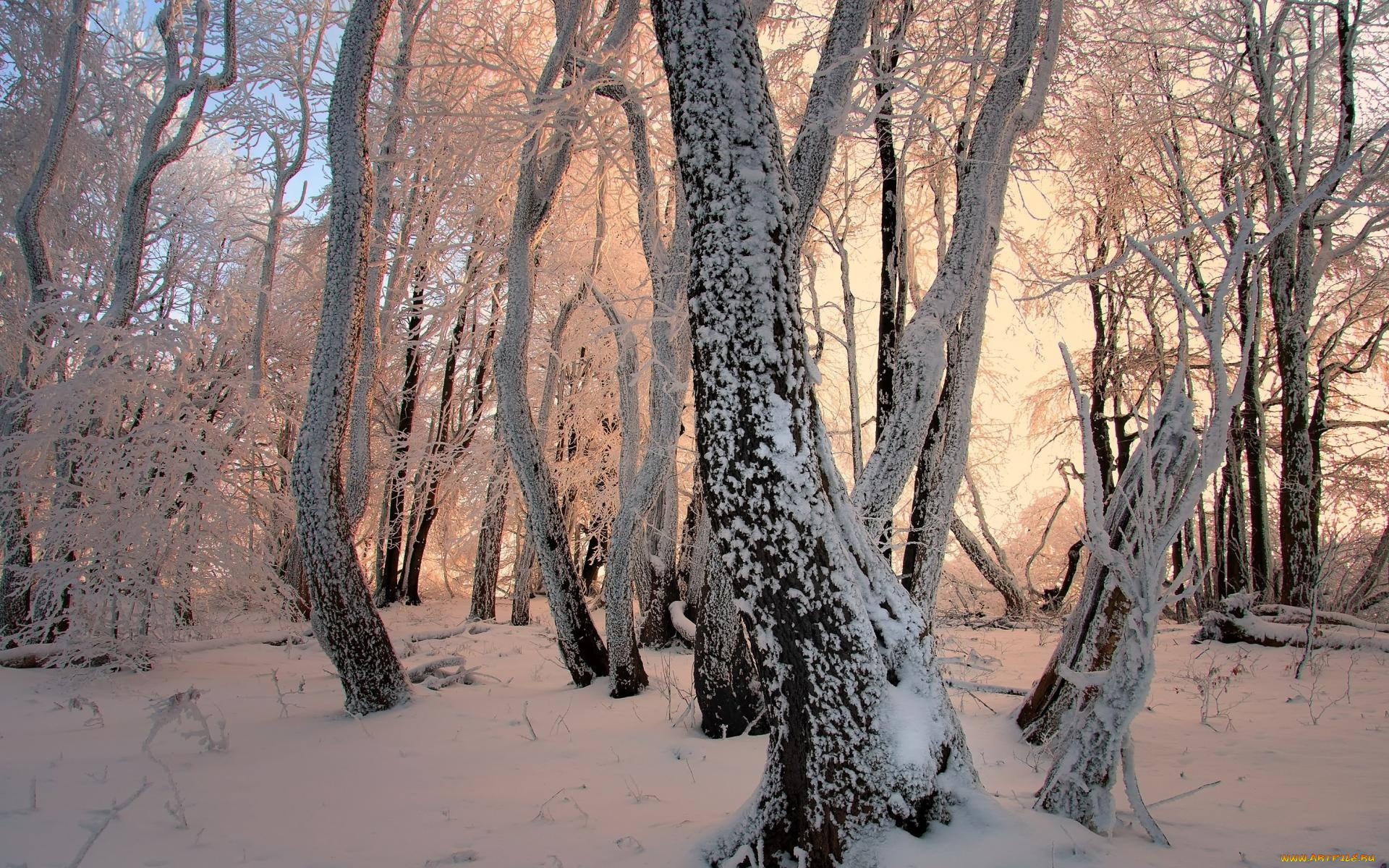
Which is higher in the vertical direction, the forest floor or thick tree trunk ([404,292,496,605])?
thick tree trunk ([404,292,496,605])

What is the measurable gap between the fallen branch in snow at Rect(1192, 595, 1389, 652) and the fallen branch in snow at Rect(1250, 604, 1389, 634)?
0.19ft

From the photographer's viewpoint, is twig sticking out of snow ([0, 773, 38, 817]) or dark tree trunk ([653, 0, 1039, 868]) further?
twig sticking out of snow ([0, 773, 38, 817])

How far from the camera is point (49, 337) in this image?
25.8 feet

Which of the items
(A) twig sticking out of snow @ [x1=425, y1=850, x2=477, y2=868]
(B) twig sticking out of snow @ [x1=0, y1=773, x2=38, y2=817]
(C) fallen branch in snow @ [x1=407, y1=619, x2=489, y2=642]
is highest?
(A) twig sticking out of snow @ [x1=425, y1=850, x2=477, y2=868]

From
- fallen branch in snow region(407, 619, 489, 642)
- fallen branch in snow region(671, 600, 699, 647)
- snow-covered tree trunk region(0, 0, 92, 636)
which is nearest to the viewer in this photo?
snow-covered tree trunk region(0, 0, 92, 636)

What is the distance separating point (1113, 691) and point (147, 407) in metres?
7.96

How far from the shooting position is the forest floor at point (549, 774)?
2764 mm

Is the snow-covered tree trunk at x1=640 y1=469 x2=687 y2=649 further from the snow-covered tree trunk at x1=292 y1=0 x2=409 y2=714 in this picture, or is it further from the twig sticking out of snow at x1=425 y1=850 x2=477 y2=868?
the twig sticking out of snow at x1=425 y1=850 x2=477 y2=868

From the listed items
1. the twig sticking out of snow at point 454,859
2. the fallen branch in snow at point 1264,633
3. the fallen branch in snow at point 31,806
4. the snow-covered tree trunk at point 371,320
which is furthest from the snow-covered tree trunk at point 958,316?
the snow-covered tree trunk at point 371,320

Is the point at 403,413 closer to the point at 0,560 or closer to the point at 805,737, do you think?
the point at 0,560

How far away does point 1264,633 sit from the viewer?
7098 millimetres

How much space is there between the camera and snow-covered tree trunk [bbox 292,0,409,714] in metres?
5.21

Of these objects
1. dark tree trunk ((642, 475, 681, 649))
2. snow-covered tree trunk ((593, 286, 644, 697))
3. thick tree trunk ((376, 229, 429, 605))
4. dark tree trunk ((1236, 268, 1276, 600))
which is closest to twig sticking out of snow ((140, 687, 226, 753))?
snow-covered tree trunk ((593, 286, 644, 697))

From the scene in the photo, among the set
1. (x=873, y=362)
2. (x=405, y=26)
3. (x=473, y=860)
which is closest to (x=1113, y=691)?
(x=473, y=860)
